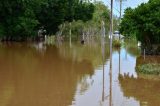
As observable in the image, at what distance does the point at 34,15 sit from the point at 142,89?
46.7 meters

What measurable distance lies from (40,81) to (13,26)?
39.3 metres

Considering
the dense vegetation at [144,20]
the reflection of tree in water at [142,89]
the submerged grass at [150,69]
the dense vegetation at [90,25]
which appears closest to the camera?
the reflection of tree in water at [142,89]

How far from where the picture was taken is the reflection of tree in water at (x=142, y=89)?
1607 cm

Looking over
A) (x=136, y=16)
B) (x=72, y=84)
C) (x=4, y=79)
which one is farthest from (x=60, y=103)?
(x=136, y=16)

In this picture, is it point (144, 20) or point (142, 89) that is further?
point (144, 20)

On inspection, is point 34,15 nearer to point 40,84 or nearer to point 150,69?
point 150,69

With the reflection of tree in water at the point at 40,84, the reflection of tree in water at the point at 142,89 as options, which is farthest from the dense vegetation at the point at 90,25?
the reflection of tree in water at the point at 142,89

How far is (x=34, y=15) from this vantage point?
210 ft

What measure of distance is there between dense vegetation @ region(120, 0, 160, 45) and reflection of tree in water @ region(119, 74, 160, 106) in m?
12.8

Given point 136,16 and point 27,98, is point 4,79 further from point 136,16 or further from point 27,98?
point 136,16

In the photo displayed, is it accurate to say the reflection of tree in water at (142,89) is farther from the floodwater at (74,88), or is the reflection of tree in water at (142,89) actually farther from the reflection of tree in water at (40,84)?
the reflection of tree in water at (40,84)

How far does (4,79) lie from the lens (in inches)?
826

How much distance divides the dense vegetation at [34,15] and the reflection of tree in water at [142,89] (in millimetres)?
35385

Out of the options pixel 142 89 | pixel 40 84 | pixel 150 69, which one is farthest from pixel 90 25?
pixel 142 89
